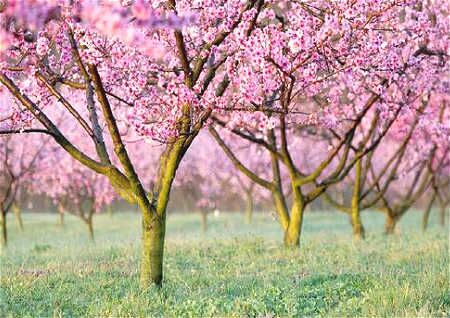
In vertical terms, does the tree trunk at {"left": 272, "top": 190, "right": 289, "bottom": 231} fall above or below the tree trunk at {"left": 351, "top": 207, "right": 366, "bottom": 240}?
above

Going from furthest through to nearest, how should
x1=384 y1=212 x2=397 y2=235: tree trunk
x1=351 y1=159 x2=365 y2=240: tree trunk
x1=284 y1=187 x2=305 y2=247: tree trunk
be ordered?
x1=384 y1=212 x2=397 y2=235: tree trunk, x1=351 y1=159 x2=365 y2=240: tree trunk, x1=284 y1=187 x2=305 y2=247: tree trunk

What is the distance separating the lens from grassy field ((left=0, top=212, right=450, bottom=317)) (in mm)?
8945

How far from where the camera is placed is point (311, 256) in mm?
15633

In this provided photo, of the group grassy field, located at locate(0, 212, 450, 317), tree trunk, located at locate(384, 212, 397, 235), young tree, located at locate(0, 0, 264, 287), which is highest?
young tree, located at locate(0, 0, 264, 287)

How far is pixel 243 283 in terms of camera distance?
1152 centimetres

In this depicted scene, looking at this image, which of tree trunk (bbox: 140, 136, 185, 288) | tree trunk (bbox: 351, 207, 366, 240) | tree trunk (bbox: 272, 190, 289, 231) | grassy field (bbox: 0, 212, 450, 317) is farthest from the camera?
tree trunk (bbox: 351, 207, 366, 240)

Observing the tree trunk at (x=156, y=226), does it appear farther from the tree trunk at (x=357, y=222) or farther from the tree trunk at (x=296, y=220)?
the tree trunk at (x=357, y=222)

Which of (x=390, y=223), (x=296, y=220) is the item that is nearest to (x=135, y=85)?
(x=296, y=220)

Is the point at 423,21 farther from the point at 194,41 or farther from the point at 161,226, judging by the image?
the point at 161,226

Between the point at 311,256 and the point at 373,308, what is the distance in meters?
7.07

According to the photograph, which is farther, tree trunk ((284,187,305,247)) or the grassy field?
tree trunk ((284,187,305,247))

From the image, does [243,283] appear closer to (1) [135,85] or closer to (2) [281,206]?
(1) [135,85]

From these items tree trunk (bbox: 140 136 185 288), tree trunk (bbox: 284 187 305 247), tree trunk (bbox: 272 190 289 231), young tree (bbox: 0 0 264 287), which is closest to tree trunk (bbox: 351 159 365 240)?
tree trunk (bbox: 272 190 289 231)

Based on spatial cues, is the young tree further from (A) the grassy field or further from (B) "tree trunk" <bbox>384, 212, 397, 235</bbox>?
(B) "tree trunk" <bbox>384, 212, 397, 235</bbox>
